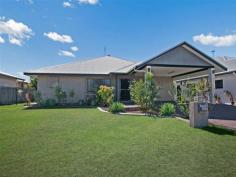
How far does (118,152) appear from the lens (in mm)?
4785

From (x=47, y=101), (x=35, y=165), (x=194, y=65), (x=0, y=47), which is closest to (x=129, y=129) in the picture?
(x=35, y=165)

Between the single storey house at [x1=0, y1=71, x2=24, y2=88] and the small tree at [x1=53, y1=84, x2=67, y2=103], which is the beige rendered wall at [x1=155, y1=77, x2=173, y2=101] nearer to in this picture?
the small tree at [x1=53, y1=84, x2=67, y2=103]

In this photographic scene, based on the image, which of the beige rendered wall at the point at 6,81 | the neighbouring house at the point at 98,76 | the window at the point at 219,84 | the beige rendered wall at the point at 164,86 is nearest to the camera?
the neighbouring house at the point at 98,76

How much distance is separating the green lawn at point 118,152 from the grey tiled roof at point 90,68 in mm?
11242

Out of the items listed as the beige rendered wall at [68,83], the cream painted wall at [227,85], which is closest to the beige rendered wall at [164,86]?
the beige rendered wall at [68,83]

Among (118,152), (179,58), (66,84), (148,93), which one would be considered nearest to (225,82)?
(179,58)

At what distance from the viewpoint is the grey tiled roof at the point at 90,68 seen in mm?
18216

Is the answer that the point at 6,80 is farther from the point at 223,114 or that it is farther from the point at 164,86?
the point at 223,114

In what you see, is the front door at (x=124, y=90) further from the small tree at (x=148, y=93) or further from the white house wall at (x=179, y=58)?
the small tree at (x=148, y=93)

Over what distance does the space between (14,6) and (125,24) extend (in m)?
9.87

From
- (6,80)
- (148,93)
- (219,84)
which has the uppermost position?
(6,80)

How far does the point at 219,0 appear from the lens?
1234 cm

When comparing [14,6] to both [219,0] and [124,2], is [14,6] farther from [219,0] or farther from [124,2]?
[219,0]

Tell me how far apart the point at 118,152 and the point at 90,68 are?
15.9 m
